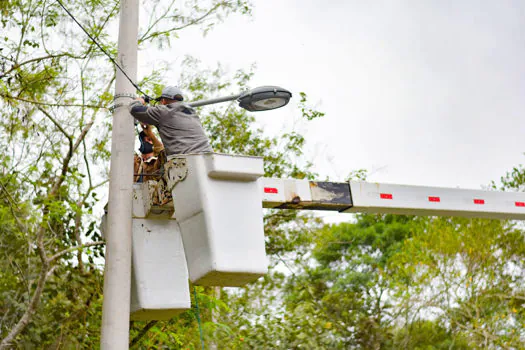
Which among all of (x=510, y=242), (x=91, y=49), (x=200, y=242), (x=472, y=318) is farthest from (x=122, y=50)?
(x=510, y=242)

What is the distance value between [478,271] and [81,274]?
11.2m

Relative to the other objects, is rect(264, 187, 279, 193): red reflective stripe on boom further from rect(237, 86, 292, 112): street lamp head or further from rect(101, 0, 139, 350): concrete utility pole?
rect(101, 0, 139, 350): concrete utility pole

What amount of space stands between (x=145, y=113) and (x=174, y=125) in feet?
0.67

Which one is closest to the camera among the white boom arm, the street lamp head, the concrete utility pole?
the concrete utility pole

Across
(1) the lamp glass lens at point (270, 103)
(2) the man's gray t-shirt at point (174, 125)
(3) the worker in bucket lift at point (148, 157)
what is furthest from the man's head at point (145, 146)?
(1) the lamp glass lens at point (270, 103)

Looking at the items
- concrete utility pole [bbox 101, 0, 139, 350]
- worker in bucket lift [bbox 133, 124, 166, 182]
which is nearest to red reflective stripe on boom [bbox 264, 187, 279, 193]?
worker in bucket lift [bbox 133, 124, 166, 182]

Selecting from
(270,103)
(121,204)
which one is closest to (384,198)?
(270,103)

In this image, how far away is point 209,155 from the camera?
14.9ft

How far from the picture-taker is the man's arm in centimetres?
504

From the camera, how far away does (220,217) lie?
4.47 meters

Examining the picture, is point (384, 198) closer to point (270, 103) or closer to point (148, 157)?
point (270, 103)

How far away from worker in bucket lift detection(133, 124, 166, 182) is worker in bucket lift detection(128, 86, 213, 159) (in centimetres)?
41

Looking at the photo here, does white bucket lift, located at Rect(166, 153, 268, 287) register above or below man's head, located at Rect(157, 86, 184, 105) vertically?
below

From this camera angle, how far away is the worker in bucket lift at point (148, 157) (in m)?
5.54
